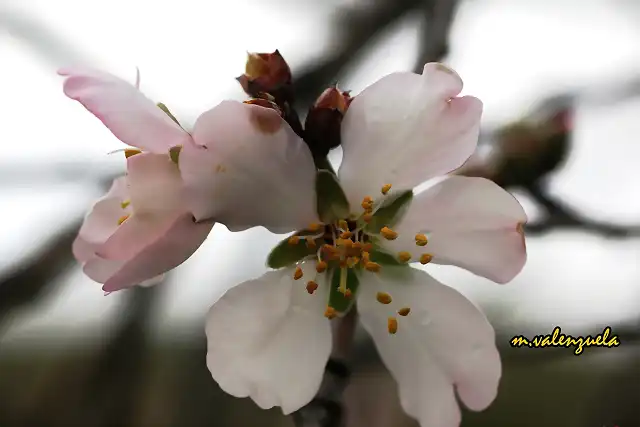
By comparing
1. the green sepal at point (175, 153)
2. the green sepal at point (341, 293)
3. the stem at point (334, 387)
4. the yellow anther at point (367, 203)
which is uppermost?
Answer: the green sepal at point (175, 153)

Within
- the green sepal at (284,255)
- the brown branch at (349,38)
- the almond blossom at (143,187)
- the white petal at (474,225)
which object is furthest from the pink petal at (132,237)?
the brown branch at (349,38)

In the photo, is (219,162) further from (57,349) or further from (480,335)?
(57,349)

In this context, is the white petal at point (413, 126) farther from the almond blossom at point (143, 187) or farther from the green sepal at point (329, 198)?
the almond blossom at point (143, 187)

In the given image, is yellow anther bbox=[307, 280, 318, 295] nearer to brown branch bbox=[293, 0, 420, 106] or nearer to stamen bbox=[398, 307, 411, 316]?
stamen bbox=[398, 307, 411, 316]

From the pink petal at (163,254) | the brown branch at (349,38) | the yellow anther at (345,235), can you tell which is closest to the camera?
the pink petal at (163,254)

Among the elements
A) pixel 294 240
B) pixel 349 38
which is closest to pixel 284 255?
pixel 294 240
